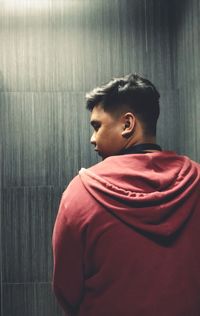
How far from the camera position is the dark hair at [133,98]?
105 centimetres

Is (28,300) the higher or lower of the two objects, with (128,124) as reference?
lower

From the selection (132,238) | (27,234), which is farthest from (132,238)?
(27,234)

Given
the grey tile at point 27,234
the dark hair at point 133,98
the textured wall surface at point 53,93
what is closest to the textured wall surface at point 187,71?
the textured wall surface at point 53,93

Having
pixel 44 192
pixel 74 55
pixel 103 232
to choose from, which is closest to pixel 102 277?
pixel 103 232

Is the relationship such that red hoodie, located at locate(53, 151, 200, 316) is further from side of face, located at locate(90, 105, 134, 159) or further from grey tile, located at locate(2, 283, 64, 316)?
grey tile, located at locate(2, 283, 64, 316)

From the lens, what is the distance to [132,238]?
3.02ft

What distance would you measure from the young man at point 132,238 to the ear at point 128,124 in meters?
0.06

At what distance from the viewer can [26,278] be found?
1.97 meters

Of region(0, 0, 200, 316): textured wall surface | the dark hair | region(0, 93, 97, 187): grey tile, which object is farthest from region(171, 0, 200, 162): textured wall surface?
the dark hair

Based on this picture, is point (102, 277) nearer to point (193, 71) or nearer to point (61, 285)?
point (61, 285)

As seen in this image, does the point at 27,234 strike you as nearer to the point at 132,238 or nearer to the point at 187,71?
the point at 187,71

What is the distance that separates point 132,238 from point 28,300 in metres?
1.18

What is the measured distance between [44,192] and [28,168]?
0.39ft

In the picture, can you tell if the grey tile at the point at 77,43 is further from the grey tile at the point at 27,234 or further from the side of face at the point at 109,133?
the side of face at the point at 109,133
